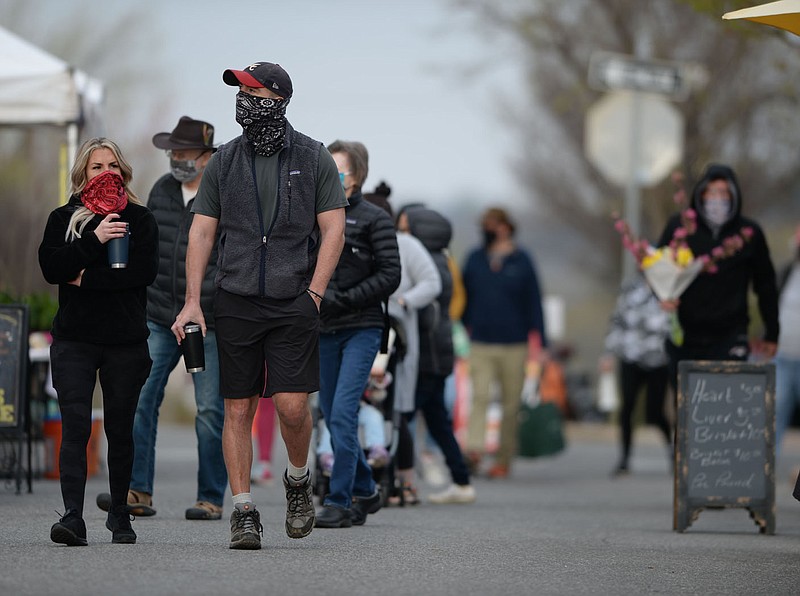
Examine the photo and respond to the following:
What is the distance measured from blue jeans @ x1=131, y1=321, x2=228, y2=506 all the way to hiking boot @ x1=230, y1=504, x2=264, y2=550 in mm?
1756

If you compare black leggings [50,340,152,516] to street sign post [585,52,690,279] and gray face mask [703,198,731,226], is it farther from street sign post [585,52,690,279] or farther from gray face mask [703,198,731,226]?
street sign post [585,52,690,279]

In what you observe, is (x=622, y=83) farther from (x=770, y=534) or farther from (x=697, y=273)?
(x=770, y=534)

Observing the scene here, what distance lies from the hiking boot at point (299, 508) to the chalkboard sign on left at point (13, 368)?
10.7 ft

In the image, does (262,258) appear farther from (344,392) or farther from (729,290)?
(729,290)

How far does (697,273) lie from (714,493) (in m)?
1.55

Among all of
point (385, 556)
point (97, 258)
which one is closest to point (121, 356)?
point (97, 258)

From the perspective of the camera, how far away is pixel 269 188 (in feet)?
27.1

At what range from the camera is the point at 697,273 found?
11344mm

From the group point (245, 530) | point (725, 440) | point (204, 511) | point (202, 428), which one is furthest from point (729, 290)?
point (245, 530)

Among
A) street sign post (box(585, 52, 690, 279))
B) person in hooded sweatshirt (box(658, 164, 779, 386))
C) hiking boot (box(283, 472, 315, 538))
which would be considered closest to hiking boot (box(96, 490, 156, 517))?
hiking boot (box(283, 472, 315, 538))

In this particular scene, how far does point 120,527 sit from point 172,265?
2.09 meters

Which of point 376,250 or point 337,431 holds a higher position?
point 376,250

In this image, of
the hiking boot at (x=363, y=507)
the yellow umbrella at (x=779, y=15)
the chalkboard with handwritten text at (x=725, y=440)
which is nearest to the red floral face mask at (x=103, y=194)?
the hiking boot at (x=363, y=507)

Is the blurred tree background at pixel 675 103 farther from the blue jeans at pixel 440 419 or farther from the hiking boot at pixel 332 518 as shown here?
the hiking boot at pixel 332 518
